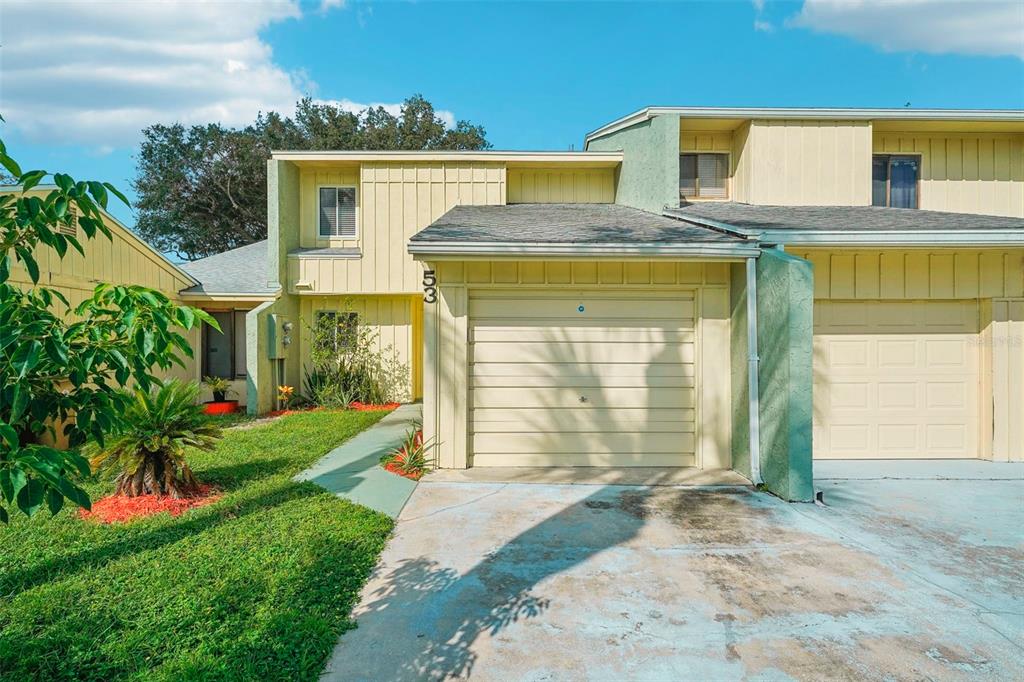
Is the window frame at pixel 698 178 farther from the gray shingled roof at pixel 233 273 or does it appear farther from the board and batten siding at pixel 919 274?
the gray shingled roof at pixel 233 273

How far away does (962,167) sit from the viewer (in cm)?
924

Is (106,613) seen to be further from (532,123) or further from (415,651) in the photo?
(532,123)

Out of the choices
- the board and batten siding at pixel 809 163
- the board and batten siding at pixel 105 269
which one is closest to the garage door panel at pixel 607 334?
the board and batten siding at pixel 809 163

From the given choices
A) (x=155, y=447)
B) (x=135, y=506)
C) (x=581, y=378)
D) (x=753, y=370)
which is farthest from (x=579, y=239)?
(x=135, y=506)

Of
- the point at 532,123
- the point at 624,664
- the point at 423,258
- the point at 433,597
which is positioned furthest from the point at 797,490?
the point at 532,123

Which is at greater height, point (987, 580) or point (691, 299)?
point (691, 299)

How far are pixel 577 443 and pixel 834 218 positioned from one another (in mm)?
4947

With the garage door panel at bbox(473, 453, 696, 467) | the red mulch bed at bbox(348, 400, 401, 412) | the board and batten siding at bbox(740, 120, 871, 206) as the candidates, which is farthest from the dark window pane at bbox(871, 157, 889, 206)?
the red mulch bed at bbox(348, 400, 401, 412)

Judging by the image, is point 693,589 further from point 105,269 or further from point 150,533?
point 105,269

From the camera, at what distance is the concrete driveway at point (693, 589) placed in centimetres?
290

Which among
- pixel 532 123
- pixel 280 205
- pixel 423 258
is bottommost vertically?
pixel 423 258

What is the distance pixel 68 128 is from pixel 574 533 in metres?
31.2

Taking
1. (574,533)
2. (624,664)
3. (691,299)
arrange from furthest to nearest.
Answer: (691,299) < (574,533) < (624,664)

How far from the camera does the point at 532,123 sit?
20625 mm
